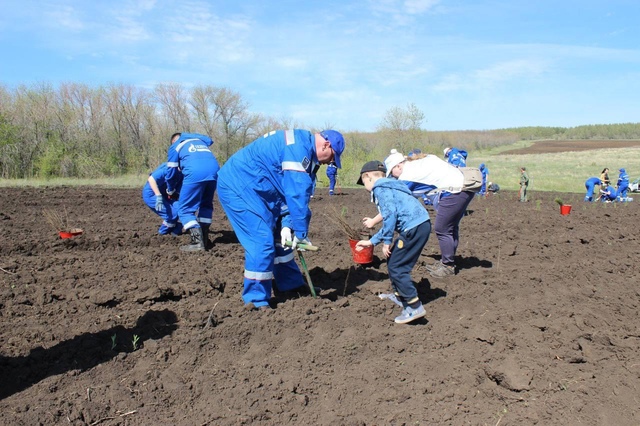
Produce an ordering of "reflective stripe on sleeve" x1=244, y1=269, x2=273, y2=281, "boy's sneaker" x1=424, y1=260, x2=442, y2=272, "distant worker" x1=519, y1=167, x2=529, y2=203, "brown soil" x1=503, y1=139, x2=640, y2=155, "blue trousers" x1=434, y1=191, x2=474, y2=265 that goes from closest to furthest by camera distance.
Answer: "reflective stripe on sleeve" x1=244, y1=269, x2=273, y2=281 → "blue trousers" x1=434, y1=191, x2=474, y2=265 → "boy's sneaker" x1=424, y1=260, x2=442, y2=272 → "distant worker" x1=519, y1=167, x2=529, y2=203 → "brown soil" x1=503, y1=139, x2=640, y2=155

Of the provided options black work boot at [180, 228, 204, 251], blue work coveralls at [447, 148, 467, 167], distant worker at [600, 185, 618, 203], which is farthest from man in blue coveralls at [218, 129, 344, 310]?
distant worker at [600, 185, 618, 203]

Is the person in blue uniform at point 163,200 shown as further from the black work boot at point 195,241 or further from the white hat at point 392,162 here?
the white hat at point 392,162

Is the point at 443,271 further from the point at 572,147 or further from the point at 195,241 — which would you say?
the point at 572,147

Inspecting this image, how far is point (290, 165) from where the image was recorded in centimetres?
464

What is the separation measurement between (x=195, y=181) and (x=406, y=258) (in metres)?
3.89

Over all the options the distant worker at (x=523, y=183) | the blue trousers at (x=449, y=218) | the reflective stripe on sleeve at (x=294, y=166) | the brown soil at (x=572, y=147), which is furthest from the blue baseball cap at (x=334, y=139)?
the brown soil at (x=572, y=147)

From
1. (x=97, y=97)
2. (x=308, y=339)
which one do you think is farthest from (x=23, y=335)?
(x=97, y=97)

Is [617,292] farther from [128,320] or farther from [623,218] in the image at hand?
[623,218]

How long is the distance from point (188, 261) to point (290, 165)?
10.1ft

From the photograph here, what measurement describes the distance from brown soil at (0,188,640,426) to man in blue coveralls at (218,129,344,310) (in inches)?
18.2

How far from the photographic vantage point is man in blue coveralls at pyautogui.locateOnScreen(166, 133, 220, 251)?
752cm

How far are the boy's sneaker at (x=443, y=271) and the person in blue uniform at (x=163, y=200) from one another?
437 cm

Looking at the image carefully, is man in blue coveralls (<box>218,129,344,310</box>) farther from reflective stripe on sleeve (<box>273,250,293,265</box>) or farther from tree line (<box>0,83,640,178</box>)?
tree line (<box>0,83,640,178</box>)

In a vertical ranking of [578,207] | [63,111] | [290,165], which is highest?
[63,111]
